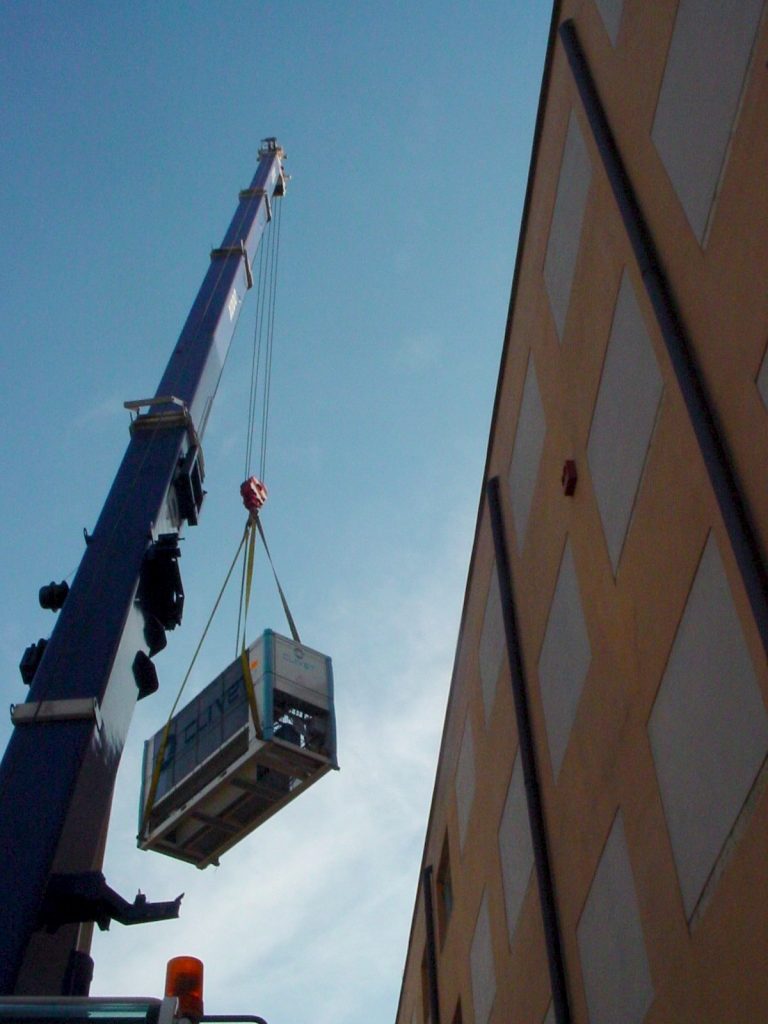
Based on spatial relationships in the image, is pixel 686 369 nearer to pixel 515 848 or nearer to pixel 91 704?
pixel 91 704

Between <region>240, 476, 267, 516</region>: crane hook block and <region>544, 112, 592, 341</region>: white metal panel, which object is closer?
<region>544, 112, 592, 341</region>: white metal panel

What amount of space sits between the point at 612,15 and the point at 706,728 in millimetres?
6918

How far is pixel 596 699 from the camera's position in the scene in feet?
33.0

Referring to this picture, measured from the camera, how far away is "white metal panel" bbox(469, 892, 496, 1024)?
539 inches

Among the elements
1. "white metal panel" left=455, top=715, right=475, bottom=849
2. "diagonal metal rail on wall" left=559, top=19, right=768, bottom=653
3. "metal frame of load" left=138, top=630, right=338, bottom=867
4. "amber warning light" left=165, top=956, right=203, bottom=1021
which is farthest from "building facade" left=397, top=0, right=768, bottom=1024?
"amber warning light" left=165, top=956, right=203, bottom=1021

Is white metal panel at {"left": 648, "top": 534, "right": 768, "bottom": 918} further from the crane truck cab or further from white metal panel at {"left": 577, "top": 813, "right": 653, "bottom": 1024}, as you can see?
the crane truck cab

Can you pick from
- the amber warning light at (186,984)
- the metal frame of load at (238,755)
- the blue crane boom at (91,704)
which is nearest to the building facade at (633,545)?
the metal frame of load at (238,755)

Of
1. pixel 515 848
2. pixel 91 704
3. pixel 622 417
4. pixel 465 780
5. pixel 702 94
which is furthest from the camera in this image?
pixel 465 780

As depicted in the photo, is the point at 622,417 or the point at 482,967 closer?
the point at 622,417

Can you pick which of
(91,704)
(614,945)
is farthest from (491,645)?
(91,704)

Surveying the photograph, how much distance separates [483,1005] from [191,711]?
537 centimetres

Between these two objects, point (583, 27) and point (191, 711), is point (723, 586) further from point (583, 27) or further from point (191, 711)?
point (191, 711)

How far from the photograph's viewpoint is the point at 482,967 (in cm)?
1420

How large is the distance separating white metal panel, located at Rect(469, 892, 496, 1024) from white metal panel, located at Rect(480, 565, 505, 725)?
257cm
